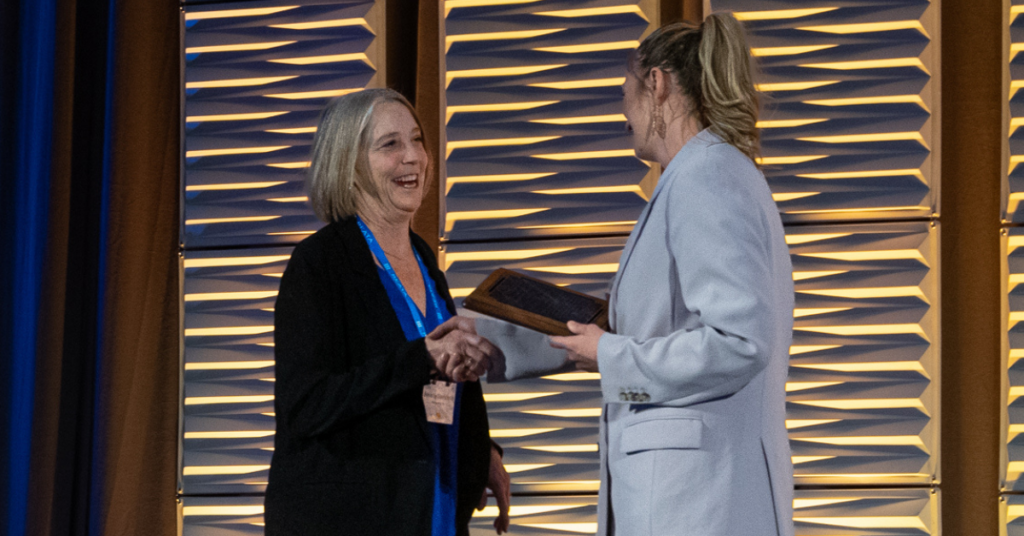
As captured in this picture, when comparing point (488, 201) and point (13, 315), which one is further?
point (13, 315)

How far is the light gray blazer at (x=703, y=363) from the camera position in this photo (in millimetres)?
1486

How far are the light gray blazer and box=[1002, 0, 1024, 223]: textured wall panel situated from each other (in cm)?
165

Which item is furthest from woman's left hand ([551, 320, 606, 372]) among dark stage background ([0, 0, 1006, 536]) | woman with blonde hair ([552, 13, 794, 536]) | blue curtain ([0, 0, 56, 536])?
blue curtain ([0, 0, 56, 536])

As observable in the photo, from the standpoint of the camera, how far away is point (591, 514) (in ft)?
9.70

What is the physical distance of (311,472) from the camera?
1951mm

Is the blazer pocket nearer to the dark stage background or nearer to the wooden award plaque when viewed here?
the wooden award plaque

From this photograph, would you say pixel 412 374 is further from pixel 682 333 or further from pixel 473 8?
pixel 473 8

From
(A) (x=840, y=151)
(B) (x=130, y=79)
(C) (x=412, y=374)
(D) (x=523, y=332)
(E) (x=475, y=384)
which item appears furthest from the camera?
(B) (x=130, y=79)

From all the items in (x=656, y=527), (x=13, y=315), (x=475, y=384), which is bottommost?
(x=656, y=527)

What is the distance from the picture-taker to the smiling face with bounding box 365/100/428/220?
2238 millimetres

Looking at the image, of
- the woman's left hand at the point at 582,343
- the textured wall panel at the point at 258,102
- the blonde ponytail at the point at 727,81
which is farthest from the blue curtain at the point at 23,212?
the blonde ponytail at the point at 727,81

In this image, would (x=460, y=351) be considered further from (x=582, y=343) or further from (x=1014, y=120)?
(x=1014, y=120)

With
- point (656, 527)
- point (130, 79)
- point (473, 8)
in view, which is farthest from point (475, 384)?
point (130, 79)

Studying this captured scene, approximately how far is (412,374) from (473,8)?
5.38ft
